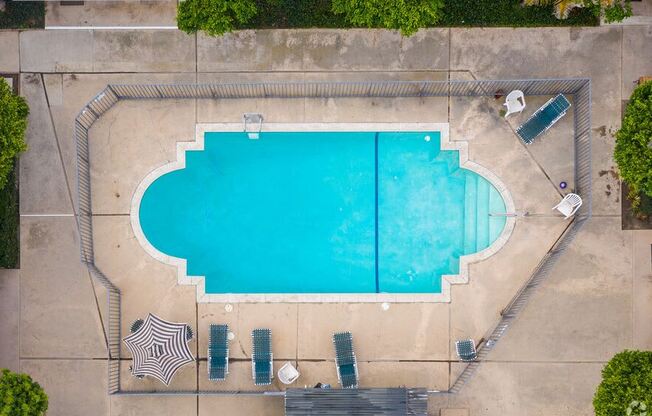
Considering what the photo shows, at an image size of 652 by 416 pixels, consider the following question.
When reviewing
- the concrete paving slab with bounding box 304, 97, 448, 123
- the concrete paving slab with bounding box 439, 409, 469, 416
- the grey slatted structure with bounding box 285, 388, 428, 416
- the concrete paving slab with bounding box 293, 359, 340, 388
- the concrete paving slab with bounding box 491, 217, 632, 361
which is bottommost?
the concrete paving slab with bounding box 439, 409, 469, 416

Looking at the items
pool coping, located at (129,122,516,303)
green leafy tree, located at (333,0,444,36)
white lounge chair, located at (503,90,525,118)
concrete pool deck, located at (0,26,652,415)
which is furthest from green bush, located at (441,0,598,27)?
pool coping, located at (129,122,516,303)

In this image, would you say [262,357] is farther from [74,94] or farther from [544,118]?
[544,118]

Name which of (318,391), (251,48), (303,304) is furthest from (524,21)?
(318,391)

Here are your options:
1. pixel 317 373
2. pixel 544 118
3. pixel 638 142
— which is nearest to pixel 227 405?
pixel 317 373

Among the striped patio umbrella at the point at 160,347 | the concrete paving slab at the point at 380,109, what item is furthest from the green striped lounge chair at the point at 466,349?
the striped patio umbrella at the point at 160,347

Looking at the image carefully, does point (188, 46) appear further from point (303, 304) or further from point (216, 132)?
point (303, 304)

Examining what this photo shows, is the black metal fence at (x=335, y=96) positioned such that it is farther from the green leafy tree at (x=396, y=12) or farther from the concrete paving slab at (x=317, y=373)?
the green leafy tree at (x=396, y=12)

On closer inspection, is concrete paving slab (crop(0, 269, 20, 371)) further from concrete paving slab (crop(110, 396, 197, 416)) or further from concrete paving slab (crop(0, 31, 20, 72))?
concrete paving slab (crop(0, 31, 20, 72))
